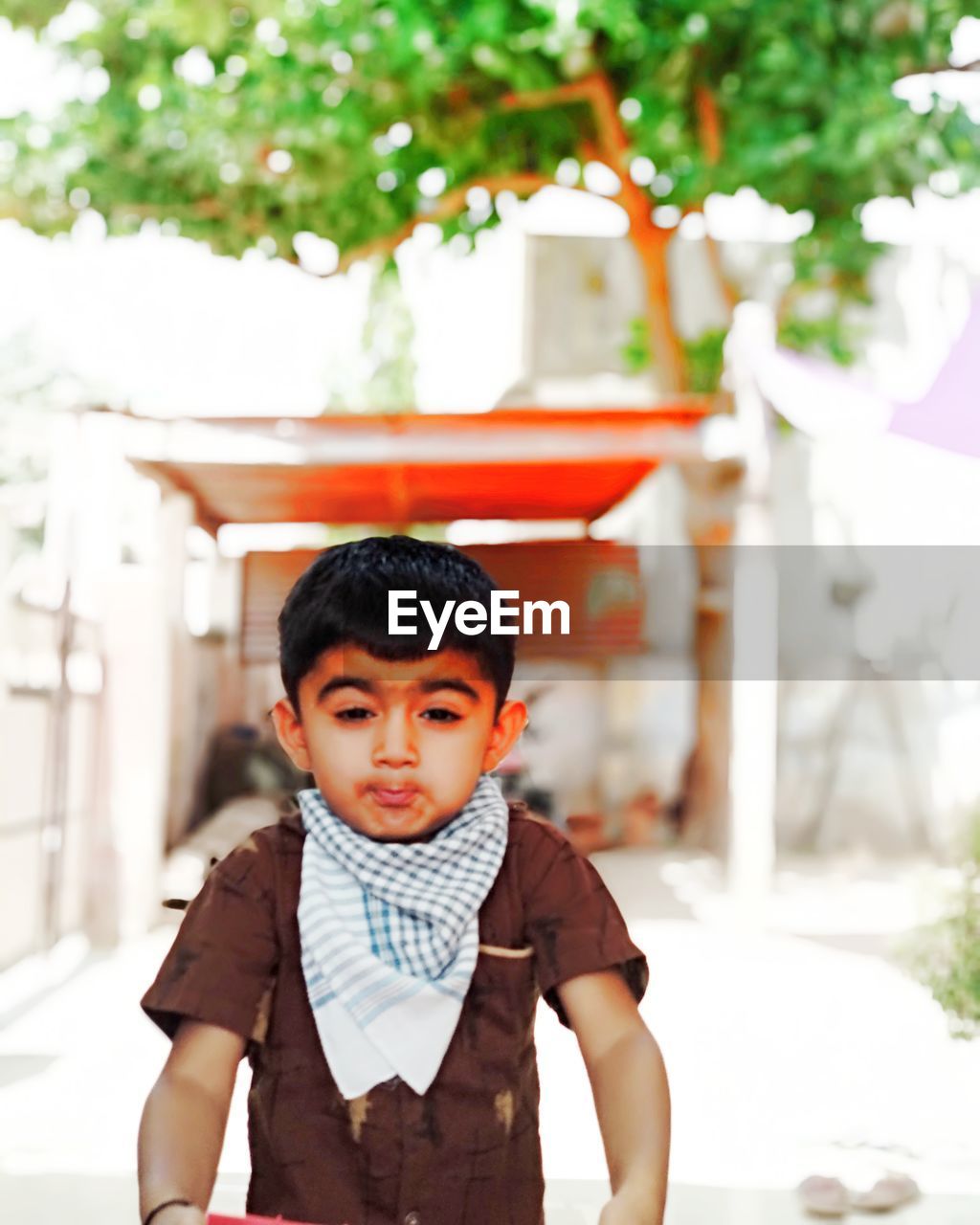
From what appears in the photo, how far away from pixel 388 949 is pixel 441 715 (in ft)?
0.43

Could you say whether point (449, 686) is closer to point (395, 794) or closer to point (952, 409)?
point (395, 794)

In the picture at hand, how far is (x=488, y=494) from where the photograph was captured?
3.60m

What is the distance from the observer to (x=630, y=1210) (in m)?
0.74

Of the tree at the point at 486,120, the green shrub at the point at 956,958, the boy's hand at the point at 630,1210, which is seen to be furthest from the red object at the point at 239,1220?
the tree at the point at 486,120

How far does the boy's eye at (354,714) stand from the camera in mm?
763

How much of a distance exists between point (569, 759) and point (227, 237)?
6.44 feet

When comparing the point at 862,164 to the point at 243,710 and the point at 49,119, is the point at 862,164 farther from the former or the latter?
the point at 49,119

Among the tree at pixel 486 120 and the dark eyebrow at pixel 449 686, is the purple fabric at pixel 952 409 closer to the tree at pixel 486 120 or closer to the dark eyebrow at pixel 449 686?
the tree at pixel 486 120

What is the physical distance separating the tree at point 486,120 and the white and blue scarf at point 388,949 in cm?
288

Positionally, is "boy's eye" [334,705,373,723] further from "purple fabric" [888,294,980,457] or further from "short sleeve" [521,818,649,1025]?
"purple fabric" [888,294,980,457]

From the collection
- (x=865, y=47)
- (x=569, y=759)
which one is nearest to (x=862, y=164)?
(x=865, y=47)

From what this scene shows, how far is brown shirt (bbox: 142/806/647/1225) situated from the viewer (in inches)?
30.0

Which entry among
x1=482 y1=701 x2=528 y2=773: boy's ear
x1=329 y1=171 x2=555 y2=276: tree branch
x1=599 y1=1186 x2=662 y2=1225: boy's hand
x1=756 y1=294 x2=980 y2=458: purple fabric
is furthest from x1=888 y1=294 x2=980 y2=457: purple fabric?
x1=599 y1=1186 x2=662 y2=1225: boy's hand

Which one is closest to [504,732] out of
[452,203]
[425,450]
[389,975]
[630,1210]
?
[389,975]
